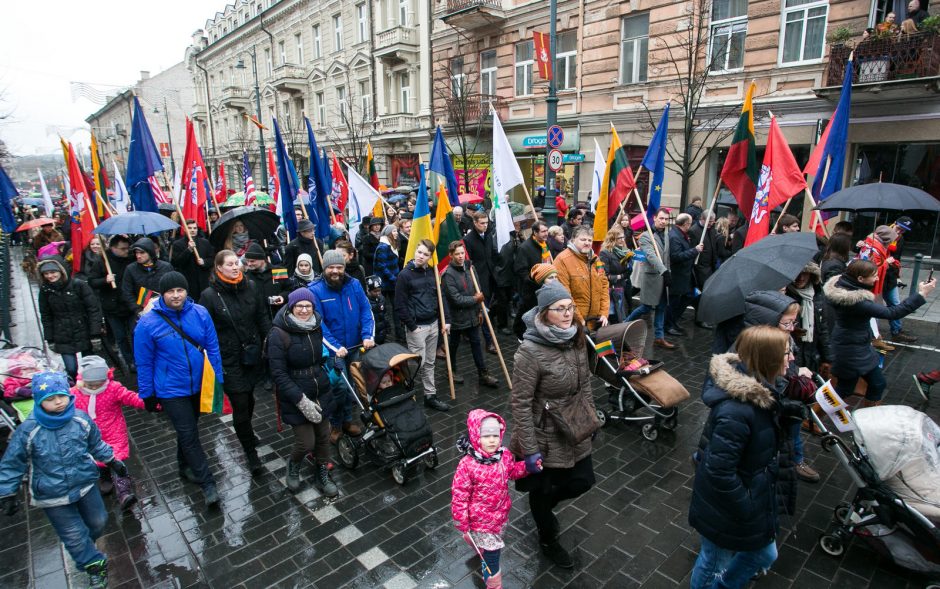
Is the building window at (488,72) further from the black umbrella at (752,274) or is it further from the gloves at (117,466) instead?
the gloves at (117,466)

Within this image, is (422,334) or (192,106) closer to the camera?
(422,334)

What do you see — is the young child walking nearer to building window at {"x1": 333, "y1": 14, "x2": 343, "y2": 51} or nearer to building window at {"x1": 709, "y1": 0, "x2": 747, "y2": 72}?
building window at {"x1": 709, "y1": 0, "x2": 747, "y2": 72}

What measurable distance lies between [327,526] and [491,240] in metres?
6.14

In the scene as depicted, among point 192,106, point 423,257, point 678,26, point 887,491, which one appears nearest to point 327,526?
point 423,257

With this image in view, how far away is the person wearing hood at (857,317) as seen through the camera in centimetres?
492

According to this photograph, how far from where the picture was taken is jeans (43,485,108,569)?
12.0 ft

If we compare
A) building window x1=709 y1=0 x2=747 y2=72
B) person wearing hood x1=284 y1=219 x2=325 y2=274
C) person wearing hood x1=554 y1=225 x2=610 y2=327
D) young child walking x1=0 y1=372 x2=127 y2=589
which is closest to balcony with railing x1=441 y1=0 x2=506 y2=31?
building window x1=709 y1=0 x2=747 y2=72

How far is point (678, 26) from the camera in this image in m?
16.4

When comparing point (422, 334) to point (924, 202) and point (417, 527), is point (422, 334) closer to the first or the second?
point (417, 527)

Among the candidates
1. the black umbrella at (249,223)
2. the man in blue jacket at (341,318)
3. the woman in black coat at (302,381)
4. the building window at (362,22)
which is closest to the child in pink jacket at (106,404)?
the woman in black coat at (302,381)

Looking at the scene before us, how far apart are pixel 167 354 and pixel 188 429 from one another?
0.69 metres

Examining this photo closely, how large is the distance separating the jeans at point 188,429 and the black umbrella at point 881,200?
8.08 meters

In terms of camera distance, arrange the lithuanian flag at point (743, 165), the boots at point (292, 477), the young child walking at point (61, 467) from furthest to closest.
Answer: the lithuanian flag at point (743, 165)
the boots at point (292, 477)
the young child walking at point (61, 467)

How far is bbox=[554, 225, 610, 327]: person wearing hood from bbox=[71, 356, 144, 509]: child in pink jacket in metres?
4.51
